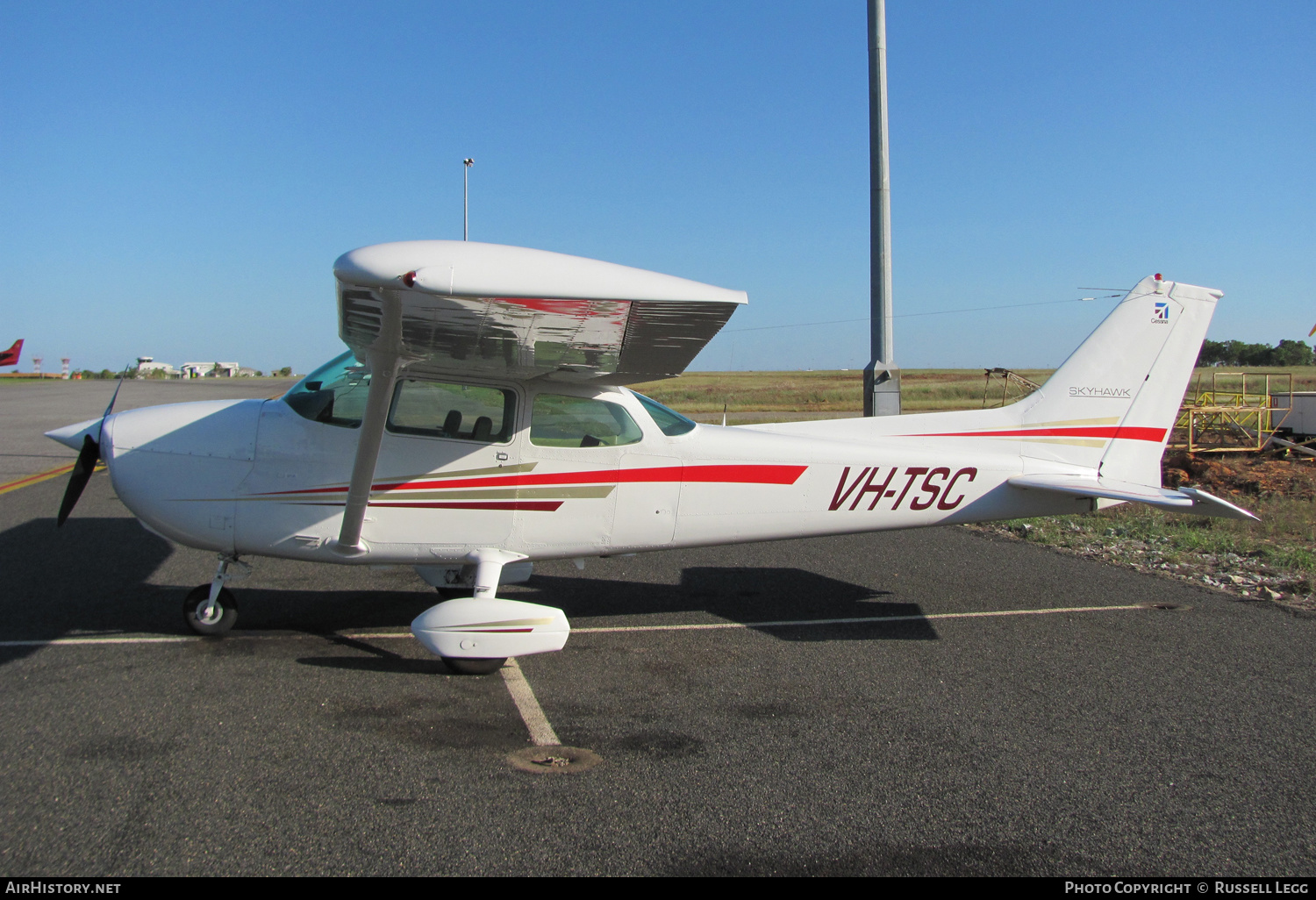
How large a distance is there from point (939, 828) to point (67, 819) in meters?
3.22

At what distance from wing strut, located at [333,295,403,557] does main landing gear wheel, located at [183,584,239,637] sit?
0.92m

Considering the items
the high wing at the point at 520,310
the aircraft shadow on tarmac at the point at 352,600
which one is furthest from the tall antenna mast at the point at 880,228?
the high wing at the point at 520,310

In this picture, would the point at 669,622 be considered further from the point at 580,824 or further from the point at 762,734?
the point at 580,824

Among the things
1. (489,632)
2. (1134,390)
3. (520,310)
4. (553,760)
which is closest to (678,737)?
(553,760)

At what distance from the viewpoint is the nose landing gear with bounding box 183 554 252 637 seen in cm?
518

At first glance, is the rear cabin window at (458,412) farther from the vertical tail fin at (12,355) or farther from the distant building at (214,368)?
the distant building at (214,368)

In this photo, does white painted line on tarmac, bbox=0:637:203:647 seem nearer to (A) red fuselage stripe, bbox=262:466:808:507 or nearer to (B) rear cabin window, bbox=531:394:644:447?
(A) red fuselage stripe, bbox=262:466:808:507

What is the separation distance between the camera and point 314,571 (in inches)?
281

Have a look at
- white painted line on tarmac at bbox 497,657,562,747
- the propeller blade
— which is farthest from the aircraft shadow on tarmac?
white painted line on tarmac at bbox 497,657,562,747

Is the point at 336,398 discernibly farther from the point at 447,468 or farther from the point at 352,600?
the point at 352,600

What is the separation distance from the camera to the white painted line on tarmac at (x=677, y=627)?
5098 millimetres

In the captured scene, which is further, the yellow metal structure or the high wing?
the yellow metal structure

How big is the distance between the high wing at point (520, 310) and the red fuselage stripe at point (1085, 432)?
2.60 meters

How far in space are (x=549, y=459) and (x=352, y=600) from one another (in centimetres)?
225
